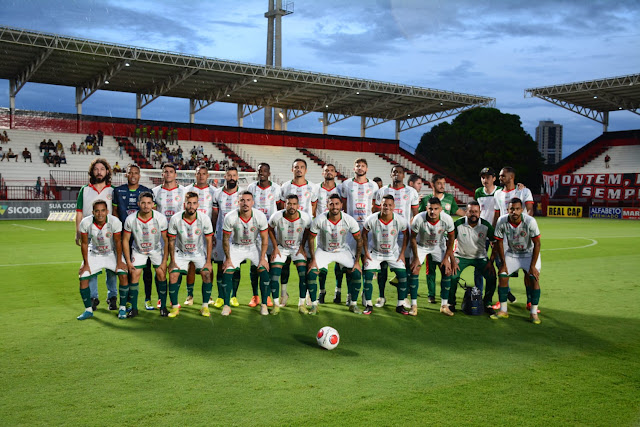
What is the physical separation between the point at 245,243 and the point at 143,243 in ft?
4.52

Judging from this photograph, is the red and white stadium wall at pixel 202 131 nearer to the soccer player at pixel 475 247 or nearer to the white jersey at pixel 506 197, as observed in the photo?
the white jersey at pixel 506 197

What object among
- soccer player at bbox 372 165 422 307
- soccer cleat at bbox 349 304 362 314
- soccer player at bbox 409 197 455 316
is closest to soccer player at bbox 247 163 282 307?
soccer cleat at bbox 349 304 362 314

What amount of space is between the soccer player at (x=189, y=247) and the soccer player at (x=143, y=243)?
11cm

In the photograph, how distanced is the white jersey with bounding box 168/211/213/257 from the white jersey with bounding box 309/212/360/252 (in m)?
1.50

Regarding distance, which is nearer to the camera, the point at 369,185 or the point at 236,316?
the point at 236,316

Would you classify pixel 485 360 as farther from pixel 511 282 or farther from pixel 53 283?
pixel 53 283

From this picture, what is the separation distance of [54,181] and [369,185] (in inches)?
1090

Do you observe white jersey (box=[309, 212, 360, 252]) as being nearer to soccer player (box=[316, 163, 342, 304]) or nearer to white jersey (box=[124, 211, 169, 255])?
soccer player (box=[316, 163, 342, 304])

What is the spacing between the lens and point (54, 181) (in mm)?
31172

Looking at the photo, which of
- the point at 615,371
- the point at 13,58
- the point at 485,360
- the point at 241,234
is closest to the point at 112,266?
the point at 241,234

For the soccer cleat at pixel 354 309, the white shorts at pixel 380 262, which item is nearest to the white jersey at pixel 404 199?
the white shorts at pixel 380 262

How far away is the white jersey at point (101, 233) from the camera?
715cm

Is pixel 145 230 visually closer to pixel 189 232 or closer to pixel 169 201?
pixel 189 232

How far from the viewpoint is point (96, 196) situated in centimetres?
760
